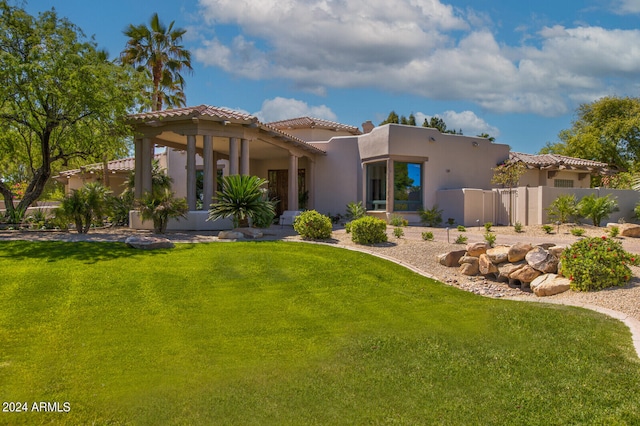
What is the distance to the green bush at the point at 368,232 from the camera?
1335 cm

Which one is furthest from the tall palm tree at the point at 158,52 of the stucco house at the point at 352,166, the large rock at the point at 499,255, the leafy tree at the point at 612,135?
the leafy tree at the point at 612,135

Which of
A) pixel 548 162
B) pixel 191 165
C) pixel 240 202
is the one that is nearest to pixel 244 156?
pixel 191 165

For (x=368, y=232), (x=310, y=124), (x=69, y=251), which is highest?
(x=310, y=124)

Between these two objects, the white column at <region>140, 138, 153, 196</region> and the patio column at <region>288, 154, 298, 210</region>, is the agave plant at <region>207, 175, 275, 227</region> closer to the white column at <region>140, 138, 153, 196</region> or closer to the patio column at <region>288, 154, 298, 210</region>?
the white column at <region>140, 138, 153, 196</region>

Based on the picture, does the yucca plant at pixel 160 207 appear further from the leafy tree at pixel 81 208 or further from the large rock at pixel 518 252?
the large rock at pixel 518 252

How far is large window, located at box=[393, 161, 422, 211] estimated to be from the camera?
20828 mm

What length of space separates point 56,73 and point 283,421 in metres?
14.0

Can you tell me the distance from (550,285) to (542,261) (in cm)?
100

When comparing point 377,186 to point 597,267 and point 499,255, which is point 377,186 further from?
point 597,267

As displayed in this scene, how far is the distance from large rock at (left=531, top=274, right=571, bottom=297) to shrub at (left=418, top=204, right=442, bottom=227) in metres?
10.2

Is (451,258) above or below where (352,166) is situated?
Result: below

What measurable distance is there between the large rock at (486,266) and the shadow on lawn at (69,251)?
24.8 ft

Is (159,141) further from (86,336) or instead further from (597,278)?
(597,278)

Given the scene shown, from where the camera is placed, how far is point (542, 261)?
9.88 meters
